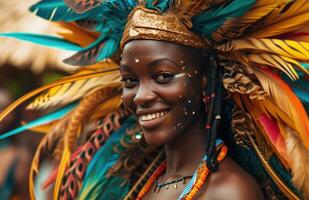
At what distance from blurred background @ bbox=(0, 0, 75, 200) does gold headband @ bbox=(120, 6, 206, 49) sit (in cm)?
77

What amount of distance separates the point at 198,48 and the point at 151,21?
17 centimetres

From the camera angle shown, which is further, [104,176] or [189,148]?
[104,176]

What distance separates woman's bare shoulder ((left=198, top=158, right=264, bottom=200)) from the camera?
1917 millimetres

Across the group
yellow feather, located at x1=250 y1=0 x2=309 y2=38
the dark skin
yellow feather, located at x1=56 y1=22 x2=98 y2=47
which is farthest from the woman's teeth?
yellow feather, located at x1=56 y1=22 x2=98 y2=47

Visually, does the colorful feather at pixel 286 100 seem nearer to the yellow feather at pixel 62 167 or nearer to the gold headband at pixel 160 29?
the gold headband at pixel 160 29

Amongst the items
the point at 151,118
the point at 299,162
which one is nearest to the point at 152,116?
the point at 151,118

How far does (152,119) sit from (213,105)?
0.20m

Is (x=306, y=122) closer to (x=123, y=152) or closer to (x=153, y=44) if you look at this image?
(x=153, y=44)

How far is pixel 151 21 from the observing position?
2.01 meters

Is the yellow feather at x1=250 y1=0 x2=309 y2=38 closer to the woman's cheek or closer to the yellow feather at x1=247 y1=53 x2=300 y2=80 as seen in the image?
the yellow feather at x1=247 y1=53 x2=300 y2=80

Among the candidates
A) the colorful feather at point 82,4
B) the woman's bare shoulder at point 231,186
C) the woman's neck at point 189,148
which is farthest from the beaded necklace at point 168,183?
the colorful feather at point 82,4

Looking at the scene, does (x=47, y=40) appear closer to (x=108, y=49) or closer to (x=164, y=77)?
(x=108, y=49)

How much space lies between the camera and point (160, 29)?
200cm

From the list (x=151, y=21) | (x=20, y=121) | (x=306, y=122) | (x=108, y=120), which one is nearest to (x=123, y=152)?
(x=108, y=120)
